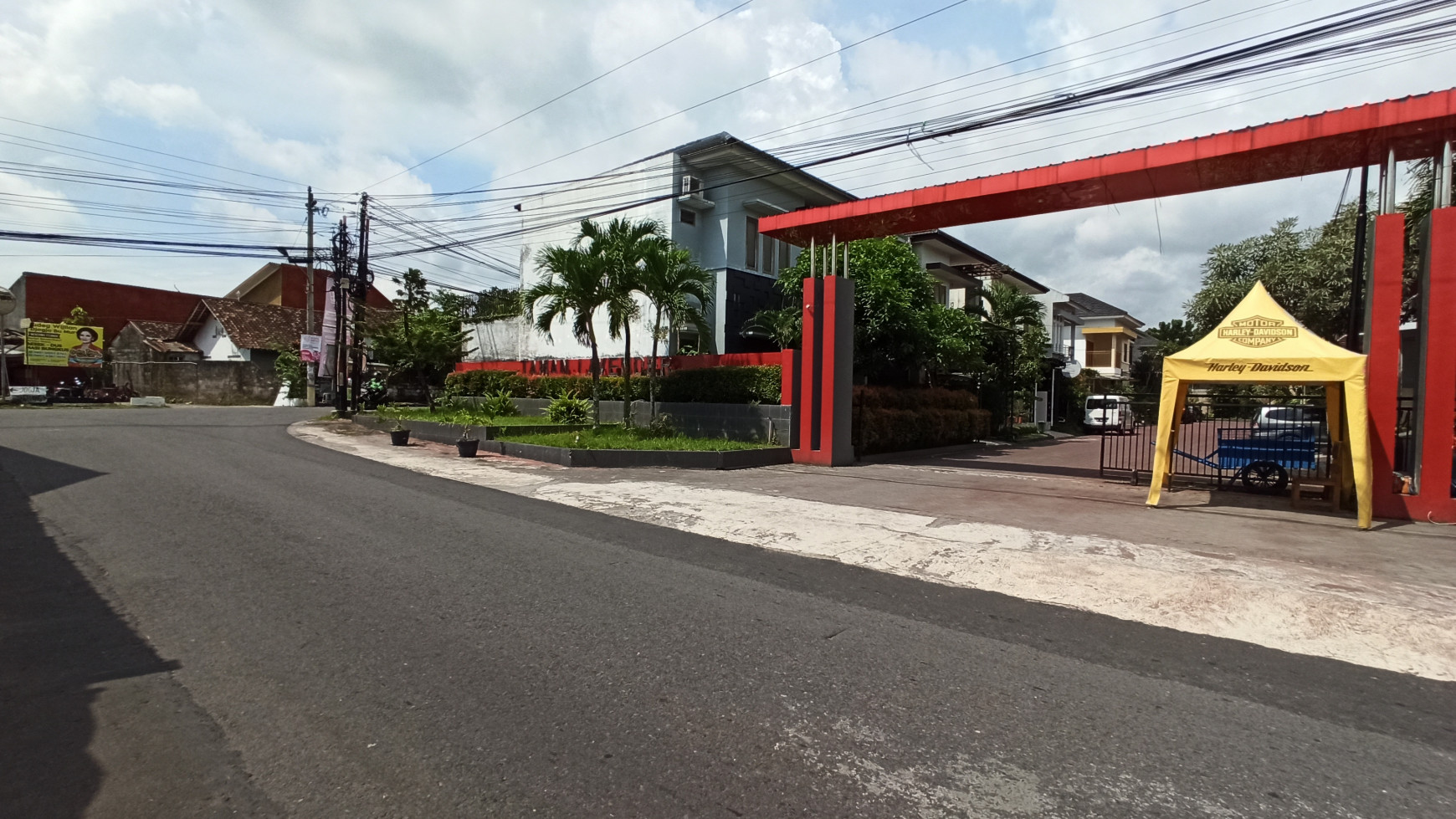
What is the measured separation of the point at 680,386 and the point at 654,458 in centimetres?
422

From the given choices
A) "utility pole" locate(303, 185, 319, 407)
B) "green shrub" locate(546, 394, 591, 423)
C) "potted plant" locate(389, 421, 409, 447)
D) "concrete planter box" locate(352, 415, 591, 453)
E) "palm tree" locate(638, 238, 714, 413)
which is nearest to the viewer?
"palm tree" locate(638, 238, 714, 413)

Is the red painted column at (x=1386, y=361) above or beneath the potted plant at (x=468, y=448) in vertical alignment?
above

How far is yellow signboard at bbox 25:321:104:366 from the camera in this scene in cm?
3922

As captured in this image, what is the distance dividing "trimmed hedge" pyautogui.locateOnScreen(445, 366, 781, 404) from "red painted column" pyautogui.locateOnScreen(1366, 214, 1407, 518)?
10.5 meters

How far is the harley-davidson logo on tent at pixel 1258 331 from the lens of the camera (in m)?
10.2

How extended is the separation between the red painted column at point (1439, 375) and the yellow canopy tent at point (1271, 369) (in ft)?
2.55

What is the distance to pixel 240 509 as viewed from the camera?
905 cm

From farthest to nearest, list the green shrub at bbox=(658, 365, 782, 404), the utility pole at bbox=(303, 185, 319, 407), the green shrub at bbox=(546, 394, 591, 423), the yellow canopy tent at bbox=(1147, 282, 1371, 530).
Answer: the utility pole at bbox=(303, 185, 319, 407), the green shrub at bbox=(546, 394, 591, 423), the green shrub at bbox=(658, 365, 782, 404), the yellow canopy tent at bbox=(1147, 282, 1371, 530)

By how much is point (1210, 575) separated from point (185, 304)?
202ft

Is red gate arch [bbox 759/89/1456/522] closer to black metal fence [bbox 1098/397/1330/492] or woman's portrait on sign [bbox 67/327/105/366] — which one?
black metal fence [bbox 1098/397/1330/492]

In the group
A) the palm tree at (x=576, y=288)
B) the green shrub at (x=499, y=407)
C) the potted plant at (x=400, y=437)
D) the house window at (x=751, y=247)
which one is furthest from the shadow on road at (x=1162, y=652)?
the house window at (x=751, y=247)

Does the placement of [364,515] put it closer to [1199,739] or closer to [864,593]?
[864,593]

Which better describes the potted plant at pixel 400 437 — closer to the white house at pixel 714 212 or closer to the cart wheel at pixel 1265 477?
the white house at pixel 714 212

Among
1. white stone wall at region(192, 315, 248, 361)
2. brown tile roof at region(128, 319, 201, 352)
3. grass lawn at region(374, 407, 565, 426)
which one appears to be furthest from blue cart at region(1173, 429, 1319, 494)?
brown tile roof at region(128, 319, 201, 352)
